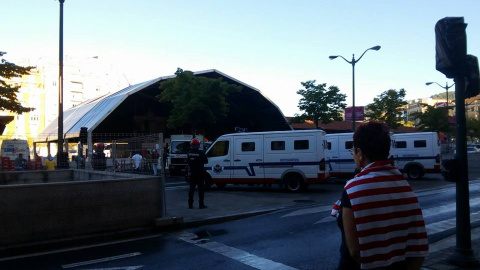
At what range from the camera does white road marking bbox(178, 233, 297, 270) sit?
5867mm

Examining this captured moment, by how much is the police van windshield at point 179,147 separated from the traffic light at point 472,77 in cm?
2136

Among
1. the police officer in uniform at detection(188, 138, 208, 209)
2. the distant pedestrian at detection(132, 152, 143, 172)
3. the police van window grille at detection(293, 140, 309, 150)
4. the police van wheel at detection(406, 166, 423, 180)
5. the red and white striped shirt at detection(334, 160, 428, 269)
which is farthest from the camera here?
the police van wheel at detection(406, 166, 423, 180)

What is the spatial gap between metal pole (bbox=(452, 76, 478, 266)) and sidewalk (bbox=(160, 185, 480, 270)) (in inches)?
6.4

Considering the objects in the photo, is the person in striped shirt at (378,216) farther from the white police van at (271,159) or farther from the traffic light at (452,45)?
the white police van at (271,159)

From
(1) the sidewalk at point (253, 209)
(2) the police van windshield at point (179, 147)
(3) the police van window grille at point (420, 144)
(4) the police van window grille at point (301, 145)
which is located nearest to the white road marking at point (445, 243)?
(1) the sidewalk at point (253, 209)

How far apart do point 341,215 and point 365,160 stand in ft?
1.26

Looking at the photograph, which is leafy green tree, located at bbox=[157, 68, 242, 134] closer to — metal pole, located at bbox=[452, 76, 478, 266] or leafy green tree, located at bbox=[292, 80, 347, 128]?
leafy green tree, located at bbox=[292, 80, 347, 128]

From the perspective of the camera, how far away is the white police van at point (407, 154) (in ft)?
65.0

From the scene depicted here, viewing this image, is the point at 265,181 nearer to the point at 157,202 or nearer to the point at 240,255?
the point at 157,202

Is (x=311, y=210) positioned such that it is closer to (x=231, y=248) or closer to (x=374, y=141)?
(x=231, y=248)

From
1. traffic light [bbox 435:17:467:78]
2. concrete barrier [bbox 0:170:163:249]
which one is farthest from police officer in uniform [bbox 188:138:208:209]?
traffic light [bbox 435:17:467:78]

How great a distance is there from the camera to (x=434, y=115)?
4203 cm

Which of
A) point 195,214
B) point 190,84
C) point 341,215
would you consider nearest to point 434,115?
Result: point 190,84

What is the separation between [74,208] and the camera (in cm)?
781
